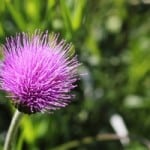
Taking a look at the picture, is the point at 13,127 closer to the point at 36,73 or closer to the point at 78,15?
the point at 36,73

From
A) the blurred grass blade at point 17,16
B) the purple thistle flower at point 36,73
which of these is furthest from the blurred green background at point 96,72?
the purple thistle flower at point 36,73

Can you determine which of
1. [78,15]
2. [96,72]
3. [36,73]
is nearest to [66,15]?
[78,15]

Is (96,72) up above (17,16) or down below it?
below

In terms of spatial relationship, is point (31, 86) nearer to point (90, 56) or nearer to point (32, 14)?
point (32, 14)

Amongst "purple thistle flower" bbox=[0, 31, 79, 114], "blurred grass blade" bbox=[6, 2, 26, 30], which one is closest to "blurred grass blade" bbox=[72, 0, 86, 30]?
"blurred grass blade" bbox=[6, 2, 26, 30]


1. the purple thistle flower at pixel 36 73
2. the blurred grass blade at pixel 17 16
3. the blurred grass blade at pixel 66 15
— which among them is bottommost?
the purple thistle flower at pixel 36 73

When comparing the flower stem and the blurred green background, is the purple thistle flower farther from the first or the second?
the blurred green background

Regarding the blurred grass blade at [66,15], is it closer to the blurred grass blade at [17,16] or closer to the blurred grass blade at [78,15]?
the blurred grass blade at [78,15]
